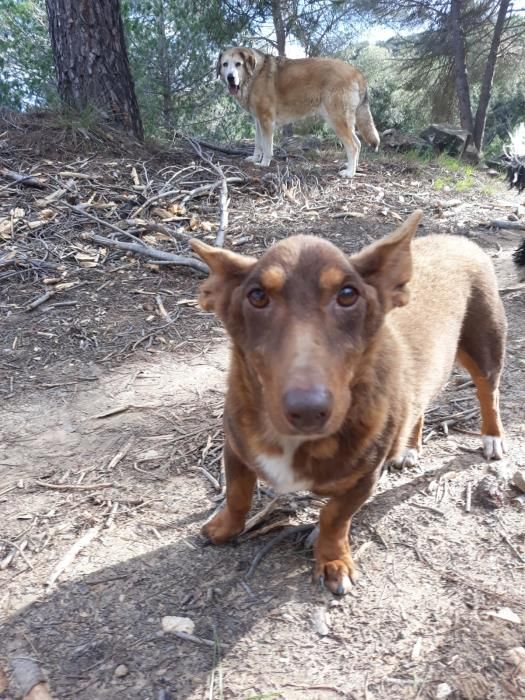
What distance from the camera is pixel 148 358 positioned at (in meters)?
4.52

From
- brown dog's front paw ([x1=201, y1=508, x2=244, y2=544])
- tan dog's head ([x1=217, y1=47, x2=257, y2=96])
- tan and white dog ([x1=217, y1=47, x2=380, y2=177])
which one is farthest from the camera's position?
tan and white dog ([x1=217, y1=47, x2=380, y2=177])

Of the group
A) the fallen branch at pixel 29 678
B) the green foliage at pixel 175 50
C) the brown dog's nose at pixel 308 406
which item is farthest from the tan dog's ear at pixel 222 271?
the green foliage at pixel 175 50

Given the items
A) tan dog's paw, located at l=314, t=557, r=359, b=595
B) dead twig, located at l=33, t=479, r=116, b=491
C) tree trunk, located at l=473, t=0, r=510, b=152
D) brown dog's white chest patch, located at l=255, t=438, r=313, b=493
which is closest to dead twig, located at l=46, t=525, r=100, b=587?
dead twig, located at l=33, t=479, r=116, b=491

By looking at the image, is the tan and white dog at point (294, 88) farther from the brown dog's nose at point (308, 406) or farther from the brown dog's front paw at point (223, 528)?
the brown dog's nose at point (308, 406)

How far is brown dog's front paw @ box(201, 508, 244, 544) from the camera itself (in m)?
2.78

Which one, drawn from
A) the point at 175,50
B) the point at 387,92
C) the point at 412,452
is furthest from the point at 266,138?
→ the point at 387,92

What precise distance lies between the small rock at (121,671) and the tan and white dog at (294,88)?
983 centimetres

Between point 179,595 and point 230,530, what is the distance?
0.40 m

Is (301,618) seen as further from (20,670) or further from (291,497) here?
(20,670)

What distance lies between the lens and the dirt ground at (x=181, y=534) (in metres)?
2.20

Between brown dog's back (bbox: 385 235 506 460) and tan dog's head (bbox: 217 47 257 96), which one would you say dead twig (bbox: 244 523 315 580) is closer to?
A: brown dog's back (bbox: 385 235 506 460)

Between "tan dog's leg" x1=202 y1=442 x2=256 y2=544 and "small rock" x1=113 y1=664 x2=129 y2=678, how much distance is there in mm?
739

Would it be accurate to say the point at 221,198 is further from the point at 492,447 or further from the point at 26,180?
the point at 492,447

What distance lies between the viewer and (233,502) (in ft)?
8.93
